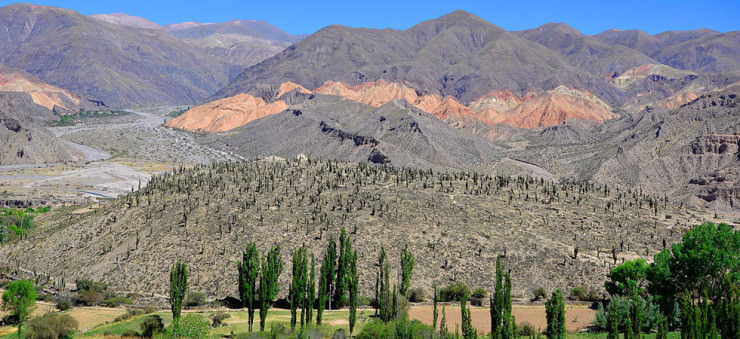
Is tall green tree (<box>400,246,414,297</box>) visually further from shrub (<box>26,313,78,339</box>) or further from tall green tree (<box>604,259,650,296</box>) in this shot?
shrub (<box>26,313,78,339</box>)

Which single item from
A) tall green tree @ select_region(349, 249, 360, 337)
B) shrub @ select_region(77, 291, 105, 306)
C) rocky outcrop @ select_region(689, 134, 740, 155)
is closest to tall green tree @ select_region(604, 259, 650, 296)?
tall green tree @ select_region(349, 249, 360, 337)

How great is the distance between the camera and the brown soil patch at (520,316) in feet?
170

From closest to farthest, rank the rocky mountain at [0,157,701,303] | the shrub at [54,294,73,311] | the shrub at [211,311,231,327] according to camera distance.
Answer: the shrub at [211,311,231,327] → the shrub at [54,294,73,311] → the rocky mountain at [0,157,701,303]

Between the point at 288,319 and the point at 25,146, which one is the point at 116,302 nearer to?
the point at 288,319

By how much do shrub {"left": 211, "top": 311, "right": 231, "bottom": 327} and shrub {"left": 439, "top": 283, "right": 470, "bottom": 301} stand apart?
20413mm

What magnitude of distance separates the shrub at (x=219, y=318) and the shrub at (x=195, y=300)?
18.8 ft

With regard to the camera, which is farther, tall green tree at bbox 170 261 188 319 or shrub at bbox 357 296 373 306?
shrub at bbox 357 296 373 306

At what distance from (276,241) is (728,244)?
44.3 meters

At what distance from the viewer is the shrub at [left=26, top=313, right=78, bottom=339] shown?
4847 cm

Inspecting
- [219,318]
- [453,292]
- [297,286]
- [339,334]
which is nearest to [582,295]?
[453,292]

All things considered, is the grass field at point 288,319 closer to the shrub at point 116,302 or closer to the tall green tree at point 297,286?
the shrub at point 116,302

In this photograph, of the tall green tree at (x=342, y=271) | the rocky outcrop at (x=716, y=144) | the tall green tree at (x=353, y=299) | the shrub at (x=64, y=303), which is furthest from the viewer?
the rocky outcrop at (x=716, y=144)

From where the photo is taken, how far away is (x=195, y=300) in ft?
194

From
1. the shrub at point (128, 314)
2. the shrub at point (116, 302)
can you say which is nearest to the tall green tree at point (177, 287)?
the shrub at point (128, 314)
